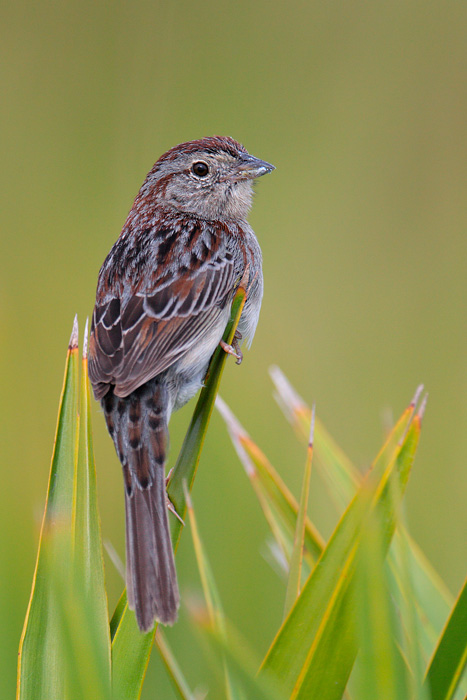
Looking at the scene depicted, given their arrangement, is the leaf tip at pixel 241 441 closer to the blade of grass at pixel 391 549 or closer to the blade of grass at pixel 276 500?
the blade of grass at pixel 276 500

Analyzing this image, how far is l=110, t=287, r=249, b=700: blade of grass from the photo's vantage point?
1.46 m

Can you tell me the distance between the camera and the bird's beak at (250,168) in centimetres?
289

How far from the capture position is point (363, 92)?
521 cm

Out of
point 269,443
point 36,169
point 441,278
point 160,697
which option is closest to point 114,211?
point 36,169

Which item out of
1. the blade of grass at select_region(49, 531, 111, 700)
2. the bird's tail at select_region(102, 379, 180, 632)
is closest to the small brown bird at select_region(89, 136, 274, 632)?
the bird's tail at select_region(102, 379, 180, 632)

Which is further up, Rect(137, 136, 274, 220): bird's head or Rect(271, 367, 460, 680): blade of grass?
Rect(137, 136, 274, 220): bird's head

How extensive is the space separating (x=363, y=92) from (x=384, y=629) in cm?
463

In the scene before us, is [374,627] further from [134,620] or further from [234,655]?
[134,620]

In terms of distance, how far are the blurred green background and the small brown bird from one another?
2.95 ft

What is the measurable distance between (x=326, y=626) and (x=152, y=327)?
47.2 inches

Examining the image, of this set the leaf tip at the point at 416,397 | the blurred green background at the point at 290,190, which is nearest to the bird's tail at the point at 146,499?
the leaf tip at the point at 416,397

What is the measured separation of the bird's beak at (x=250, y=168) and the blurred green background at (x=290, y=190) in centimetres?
108

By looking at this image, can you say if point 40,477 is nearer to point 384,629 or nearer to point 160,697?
point 160,697

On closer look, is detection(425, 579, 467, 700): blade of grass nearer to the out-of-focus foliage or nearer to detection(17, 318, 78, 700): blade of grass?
the out-of-focus foliage
